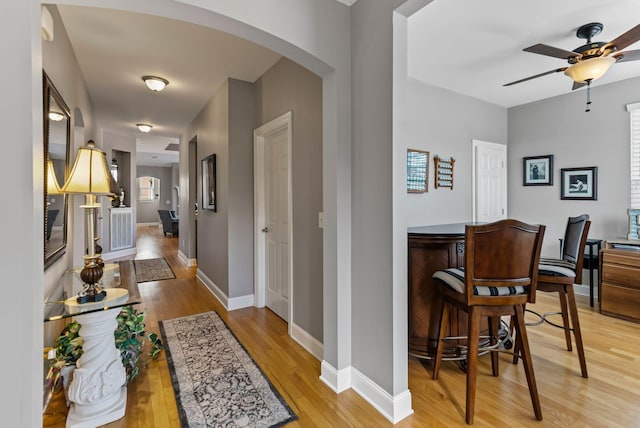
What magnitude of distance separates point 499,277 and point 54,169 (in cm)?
293

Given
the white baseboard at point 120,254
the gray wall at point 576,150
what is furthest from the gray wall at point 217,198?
the gray wall at point 576,150


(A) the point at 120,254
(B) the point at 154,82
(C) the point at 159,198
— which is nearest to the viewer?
(B) the point at 154,82

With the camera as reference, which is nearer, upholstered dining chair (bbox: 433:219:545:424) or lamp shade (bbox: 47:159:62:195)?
upholstered dining chair (bbox: 433:219:545:424)

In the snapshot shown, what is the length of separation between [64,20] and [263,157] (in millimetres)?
1972

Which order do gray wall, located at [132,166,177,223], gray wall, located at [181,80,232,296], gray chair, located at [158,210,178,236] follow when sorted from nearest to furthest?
gray wall, located at [181,80,232,296]
gray chair, located at [158,210,178,236]
gray wall, located at [132,166,177,223]

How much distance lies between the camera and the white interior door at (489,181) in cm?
424

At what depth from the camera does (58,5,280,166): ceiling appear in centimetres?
244

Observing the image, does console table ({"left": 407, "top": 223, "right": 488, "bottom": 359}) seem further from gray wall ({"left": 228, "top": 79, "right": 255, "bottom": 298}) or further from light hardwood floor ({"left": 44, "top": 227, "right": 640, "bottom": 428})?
gray wall ({"left": 228, "top": 79, "right": 255, "bottom": 298})

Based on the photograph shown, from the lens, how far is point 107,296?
175cm

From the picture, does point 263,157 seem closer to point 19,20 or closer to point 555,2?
point 19,20

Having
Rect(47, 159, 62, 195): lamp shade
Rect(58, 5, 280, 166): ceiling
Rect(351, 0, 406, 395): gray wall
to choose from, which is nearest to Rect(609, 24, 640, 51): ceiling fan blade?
Rect(351, 0, 406, 395): gray wall

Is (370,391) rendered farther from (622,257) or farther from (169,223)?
(169,223)

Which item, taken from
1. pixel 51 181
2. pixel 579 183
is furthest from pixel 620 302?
pixel 51 181

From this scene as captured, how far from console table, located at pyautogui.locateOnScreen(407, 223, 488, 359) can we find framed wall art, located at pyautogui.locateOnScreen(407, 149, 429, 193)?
4.82 ft
